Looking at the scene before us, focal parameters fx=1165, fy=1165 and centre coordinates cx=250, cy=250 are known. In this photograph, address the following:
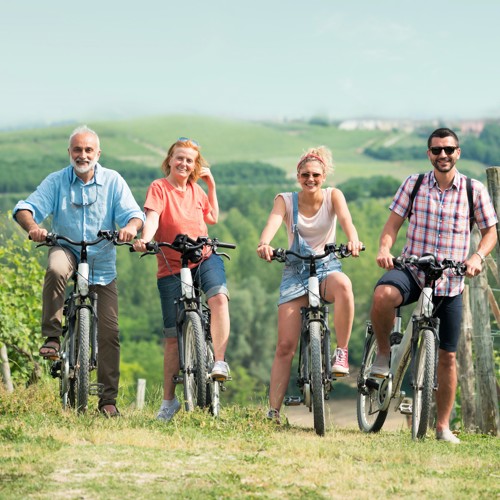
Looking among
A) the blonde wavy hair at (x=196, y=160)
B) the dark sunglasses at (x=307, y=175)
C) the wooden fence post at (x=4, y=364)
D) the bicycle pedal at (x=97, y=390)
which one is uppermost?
the blonde wavy hair at (x=196, y=160)

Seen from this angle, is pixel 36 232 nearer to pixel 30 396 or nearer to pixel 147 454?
pixel 147 454

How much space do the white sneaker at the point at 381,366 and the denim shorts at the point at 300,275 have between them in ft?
2.32

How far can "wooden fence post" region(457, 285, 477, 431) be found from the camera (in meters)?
11.3

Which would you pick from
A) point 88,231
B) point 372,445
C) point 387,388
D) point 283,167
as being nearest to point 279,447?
point 372,445

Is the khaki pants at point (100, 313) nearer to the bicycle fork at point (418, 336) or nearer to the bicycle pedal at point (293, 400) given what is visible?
the bicycle pedal at point (293, 400)

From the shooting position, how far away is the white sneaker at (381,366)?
8359 mm

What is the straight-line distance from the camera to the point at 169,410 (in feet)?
27.9

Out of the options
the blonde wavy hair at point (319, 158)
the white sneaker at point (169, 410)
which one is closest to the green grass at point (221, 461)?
the white sneaker at point (169, 410)

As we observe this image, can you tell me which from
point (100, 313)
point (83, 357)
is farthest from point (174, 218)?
point (83, 357)

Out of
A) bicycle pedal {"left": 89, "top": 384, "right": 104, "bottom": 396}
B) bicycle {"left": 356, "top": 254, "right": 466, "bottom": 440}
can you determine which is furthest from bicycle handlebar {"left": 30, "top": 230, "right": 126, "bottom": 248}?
bicycle {"left": 356, "top": 254, "right": 466, "bottom": 440}

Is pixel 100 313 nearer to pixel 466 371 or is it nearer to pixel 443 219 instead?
pixel 443 219

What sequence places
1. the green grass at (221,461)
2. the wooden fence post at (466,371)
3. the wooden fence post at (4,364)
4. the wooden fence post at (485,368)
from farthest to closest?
the wooden fence post at (4,364), the wooden fence post at (466,371), the wooden fence post at (485,368), the green grass at (221,461)

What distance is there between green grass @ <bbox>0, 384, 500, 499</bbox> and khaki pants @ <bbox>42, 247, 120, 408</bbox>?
474 mm

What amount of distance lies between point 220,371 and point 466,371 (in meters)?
4.42
